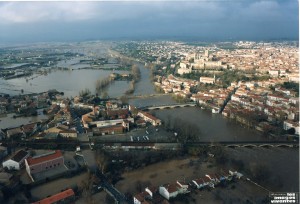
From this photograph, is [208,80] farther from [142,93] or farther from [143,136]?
[143,136]

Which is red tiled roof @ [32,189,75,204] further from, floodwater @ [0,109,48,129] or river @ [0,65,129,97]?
river @ [0,65,129,97]

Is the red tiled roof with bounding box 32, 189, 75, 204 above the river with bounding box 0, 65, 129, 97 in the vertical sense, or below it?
below

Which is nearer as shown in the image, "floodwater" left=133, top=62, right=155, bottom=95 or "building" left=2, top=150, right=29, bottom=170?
"building" left=2, top=150, right=29, bottom=170

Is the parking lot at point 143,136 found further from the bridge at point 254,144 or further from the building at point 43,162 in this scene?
the building at point 43,162

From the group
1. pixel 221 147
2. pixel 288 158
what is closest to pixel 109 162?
pixel 221 147

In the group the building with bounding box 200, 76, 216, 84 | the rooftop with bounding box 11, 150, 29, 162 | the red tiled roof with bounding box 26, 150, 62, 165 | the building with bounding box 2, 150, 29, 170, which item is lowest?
the building with bounding box 2, 150, 29, 170

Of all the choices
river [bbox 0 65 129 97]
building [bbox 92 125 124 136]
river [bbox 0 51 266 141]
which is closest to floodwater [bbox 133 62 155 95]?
river [bbox 0 51 266 141]
